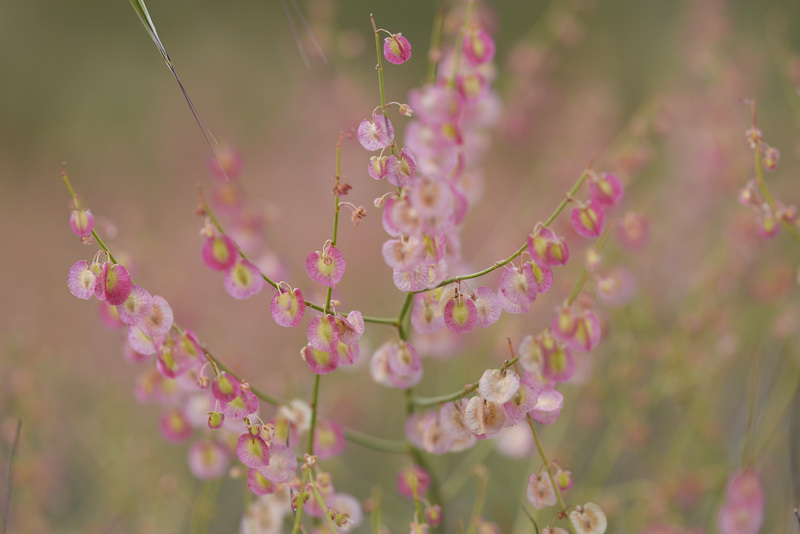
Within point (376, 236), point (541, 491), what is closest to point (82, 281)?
point (541, 491)

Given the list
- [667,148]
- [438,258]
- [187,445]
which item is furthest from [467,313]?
[667,148]

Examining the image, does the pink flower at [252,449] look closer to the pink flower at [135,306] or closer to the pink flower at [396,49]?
the pink flower at [135,306]

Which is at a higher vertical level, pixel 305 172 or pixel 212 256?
pixel 305 172

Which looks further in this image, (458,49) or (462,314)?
(458,49)

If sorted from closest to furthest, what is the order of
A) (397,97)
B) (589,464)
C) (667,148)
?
(589,464)
(667,148)
(397,97)

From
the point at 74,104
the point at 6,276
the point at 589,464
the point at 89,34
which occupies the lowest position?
the point at 589,464

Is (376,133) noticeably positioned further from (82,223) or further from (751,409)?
(751,409)

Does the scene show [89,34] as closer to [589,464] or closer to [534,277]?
[589,464]

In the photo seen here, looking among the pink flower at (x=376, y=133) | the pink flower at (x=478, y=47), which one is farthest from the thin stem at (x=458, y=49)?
the pink flower at (x=376, y=133)
